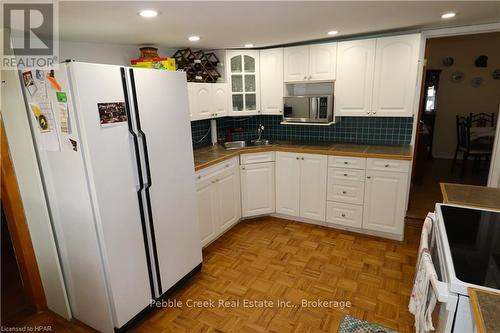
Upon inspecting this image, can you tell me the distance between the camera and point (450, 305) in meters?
1.12

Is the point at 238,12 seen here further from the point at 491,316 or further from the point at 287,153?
the point at 491,316

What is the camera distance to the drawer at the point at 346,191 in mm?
3081

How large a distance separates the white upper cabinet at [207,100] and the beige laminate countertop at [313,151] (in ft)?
1.39

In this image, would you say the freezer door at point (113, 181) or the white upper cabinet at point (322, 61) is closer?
the freezer door at point (113, 181)

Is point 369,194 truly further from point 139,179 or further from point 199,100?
point 139,179

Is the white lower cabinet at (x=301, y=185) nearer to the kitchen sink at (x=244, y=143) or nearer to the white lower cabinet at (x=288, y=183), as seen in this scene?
the white lower cabinet at (x=288, y=183)

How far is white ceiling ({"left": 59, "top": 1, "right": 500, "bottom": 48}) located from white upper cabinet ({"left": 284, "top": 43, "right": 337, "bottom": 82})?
297 millimetres

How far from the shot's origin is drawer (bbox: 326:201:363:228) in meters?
3.15

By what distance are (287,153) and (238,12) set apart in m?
1.80

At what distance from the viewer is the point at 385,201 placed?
117 inches

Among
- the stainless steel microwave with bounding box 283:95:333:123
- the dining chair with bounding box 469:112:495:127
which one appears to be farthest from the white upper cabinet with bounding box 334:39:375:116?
the dining chair with bounding box 469:112:495:127

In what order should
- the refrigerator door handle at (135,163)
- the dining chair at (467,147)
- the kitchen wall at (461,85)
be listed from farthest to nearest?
1. the kitchen wall at (461,85)
2. the dining chair at (467,147)
3. the refrigerator door handle at (135,163)

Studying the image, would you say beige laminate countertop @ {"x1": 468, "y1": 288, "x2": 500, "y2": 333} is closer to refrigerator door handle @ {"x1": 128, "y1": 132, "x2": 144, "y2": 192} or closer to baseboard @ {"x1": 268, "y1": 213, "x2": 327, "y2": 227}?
refrigerator door handle @ {"x1": 128, "y1": 132, "x2": 144, "y2": 192}

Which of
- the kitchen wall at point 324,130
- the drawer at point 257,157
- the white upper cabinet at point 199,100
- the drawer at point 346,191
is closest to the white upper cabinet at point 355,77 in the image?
the kitchen wall at point 324,130
